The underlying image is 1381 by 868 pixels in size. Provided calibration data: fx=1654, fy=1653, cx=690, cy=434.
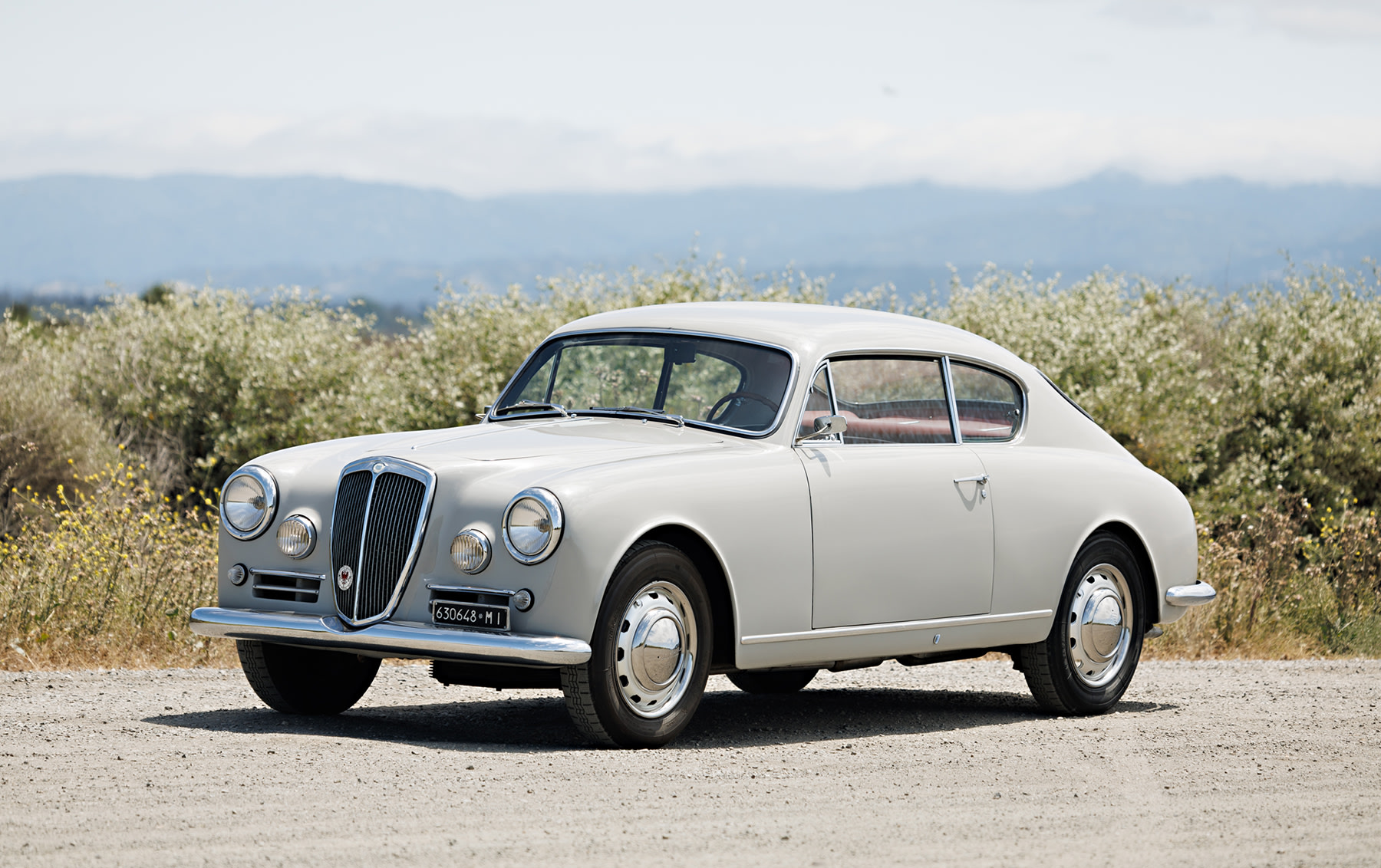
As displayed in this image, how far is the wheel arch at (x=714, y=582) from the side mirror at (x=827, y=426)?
82cm

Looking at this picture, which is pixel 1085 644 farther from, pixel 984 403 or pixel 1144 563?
pixel 984 403

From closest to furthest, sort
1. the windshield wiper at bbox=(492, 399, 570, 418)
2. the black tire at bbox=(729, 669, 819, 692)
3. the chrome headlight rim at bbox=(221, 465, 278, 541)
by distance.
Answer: the chrome headlight rim at bbox=(221, 465, 278, 541) < the windshield wiper at bbox=(492, 399, 570, 418) < the black tire at bbox=(729, 669, 819, 692)

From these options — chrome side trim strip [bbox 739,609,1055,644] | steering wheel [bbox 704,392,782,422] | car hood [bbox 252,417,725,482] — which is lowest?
chrome side trim strip [bbox 739,609,1055,644]

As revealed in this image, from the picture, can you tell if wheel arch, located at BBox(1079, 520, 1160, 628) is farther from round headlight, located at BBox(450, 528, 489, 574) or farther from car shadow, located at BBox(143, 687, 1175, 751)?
round headlight, located at BBox(450, 528, 489, 574)

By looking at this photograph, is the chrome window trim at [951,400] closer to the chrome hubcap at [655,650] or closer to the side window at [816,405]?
the side window at [816,405]

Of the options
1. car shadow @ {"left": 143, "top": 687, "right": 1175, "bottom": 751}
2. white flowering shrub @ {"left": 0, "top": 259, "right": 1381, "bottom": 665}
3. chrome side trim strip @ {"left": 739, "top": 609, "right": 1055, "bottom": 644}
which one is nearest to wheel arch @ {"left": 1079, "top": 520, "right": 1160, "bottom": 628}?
car shadow @ {"left": 143, "top": 687, "right": 1175, "bottom": 751}

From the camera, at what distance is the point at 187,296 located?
2597 centimetres

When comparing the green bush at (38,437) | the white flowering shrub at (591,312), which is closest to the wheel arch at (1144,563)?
the white flowering shrub at (591,312)

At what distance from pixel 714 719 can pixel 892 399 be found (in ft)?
6.06

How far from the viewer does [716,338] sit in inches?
316

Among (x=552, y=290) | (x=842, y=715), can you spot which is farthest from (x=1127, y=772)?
(x=552, y=290)

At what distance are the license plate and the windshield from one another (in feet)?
5.30

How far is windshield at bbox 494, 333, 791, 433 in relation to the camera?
25.5 feet

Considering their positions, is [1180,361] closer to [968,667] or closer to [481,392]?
[481,392]
